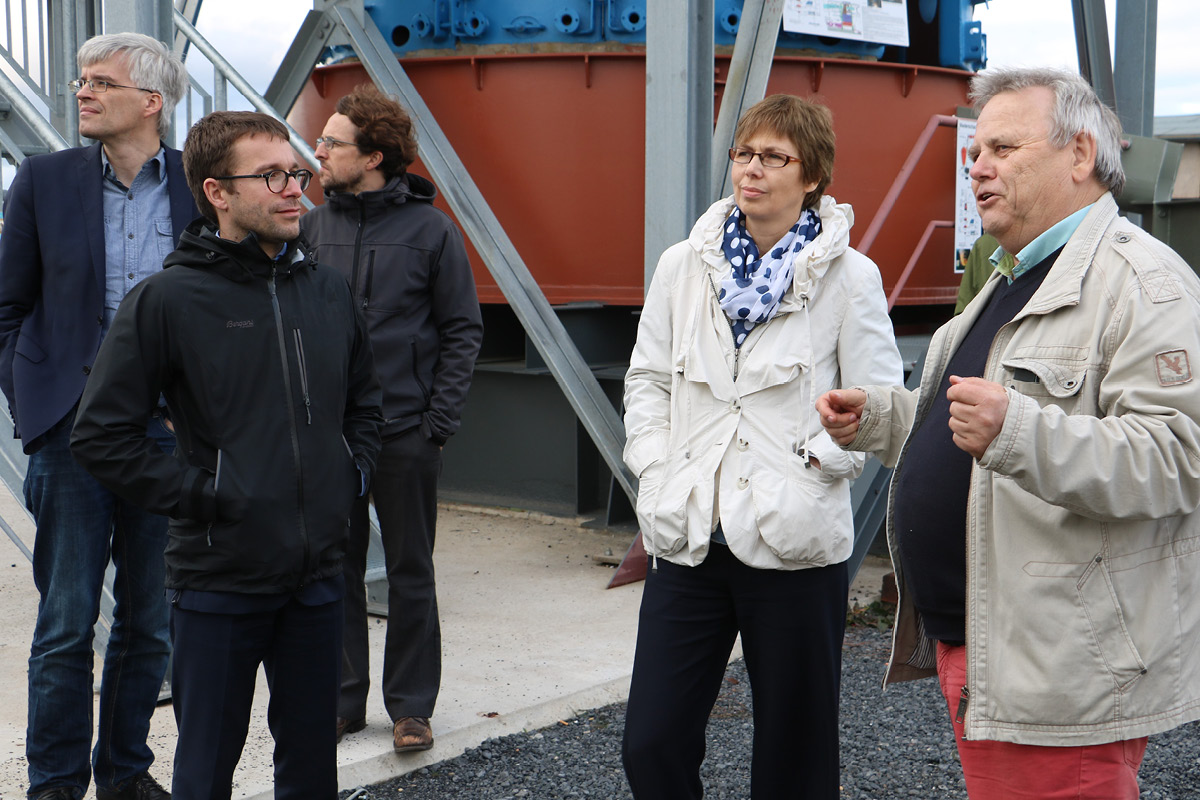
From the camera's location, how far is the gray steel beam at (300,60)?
24.1ft

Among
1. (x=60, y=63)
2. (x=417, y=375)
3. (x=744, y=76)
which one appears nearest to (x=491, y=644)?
(x=417, y=375)

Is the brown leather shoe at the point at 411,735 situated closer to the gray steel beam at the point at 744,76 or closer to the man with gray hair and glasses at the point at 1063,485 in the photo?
the man with gray hair and glasses at the point at 1063,485

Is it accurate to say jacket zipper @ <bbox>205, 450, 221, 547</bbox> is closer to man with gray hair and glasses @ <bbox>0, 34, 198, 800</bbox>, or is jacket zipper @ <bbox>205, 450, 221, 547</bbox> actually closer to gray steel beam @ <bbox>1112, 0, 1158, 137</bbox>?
man with gray hair and glasses @ <bbox>0, 34, 198, 800</bbox>

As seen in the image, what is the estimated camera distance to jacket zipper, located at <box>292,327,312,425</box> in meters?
2.71

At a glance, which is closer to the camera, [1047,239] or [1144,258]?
[1144,258]

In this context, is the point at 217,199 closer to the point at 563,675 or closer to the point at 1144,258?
the point at 1144,258

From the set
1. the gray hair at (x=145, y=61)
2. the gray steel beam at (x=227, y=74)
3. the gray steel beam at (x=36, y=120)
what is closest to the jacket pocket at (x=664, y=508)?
the gray hair at (x=145, y=61)

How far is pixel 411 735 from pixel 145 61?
2.19 m

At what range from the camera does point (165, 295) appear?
2.63m

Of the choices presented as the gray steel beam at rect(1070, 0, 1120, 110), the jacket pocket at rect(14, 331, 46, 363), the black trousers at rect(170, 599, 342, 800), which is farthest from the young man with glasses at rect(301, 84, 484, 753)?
the gray steel beam at rect(1070, 0, 1120, 110)

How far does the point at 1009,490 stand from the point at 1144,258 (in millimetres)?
Result: 463

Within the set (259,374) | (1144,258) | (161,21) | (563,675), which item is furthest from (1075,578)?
(161,21)

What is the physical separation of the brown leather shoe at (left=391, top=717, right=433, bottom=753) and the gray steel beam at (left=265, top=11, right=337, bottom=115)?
181 inches

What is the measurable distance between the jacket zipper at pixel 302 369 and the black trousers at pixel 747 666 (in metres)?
0.89
